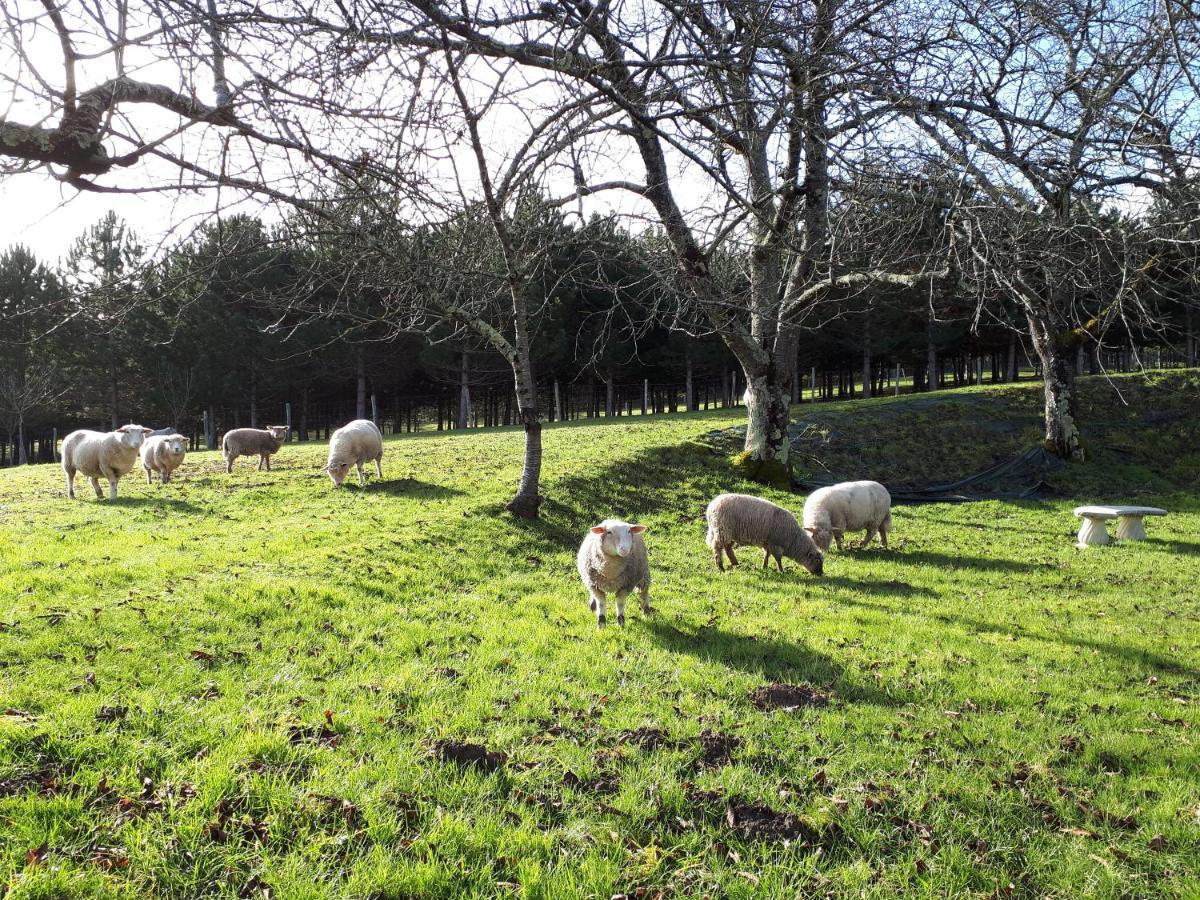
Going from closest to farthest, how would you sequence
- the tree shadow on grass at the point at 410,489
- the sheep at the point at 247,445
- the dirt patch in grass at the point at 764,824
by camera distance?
the dirt patch in grass at the point at 764,824 < the tree shadow on grass at the point at 410,489 < the sheep at the point at 247,445

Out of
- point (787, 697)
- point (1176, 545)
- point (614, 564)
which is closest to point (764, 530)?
point (614, 564)

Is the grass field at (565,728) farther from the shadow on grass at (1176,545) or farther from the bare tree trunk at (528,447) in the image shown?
the shadow on grass at (1176,545)

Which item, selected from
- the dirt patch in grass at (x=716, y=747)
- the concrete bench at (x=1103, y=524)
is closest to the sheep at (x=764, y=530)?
the dirt patch in grass at (x=716, y=747)

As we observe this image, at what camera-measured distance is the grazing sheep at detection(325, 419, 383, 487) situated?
15.6 meters

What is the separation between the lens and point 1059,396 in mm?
19875

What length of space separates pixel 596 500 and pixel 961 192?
403 inches

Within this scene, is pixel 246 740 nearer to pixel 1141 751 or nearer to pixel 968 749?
pixel 968 749

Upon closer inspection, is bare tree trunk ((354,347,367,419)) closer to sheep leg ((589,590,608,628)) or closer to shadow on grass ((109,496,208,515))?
shadow on grass ((109,496,208,515))

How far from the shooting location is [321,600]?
25.8ft

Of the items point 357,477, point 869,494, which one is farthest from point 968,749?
point 357,477

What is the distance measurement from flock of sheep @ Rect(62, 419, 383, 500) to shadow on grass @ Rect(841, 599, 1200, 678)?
36.8ft

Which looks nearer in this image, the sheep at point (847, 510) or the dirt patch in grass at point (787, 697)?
the dirt patch in grass at point (787, 697)

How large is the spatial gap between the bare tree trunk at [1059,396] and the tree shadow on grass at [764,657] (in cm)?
1707

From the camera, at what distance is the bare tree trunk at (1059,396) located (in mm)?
19750
